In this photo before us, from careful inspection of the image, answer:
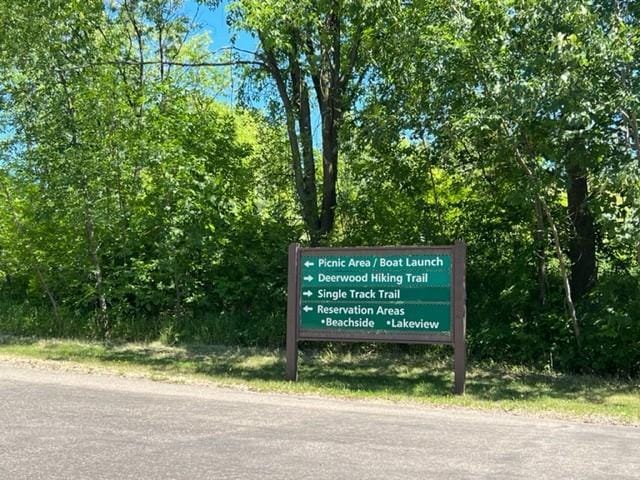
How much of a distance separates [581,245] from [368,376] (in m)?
5.41

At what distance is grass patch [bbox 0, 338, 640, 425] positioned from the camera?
1048 centimetres

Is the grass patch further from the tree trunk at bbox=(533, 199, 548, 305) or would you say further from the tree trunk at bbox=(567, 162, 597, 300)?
the tree trunk at bbox=(567, 162, 597, 300)

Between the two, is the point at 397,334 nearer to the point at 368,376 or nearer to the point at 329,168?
the point at 368,376

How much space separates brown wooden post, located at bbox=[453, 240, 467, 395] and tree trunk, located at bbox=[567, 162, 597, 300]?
4.32m

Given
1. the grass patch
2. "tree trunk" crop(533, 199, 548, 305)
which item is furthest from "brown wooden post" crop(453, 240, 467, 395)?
"tree trunk" crop(533, 199, 548, 305)

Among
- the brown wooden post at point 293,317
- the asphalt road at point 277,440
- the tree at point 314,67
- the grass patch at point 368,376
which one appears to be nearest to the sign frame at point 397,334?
the brown wooden post at point 293,317

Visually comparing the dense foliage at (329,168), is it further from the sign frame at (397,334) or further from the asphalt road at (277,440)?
the asphalt road at (277,440)

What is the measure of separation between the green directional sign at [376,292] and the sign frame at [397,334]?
0.06m

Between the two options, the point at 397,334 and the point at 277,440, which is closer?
the point at 277,440

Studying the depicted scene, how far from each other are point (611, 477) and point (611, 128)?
789cm

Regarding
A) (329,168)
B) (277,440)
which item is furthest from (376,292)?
(329,168)

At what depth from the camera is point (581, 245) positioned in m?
14.6

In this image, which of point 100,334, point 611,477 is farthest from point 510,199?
point 100,334

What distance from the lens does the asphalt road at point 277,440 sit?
568cm
